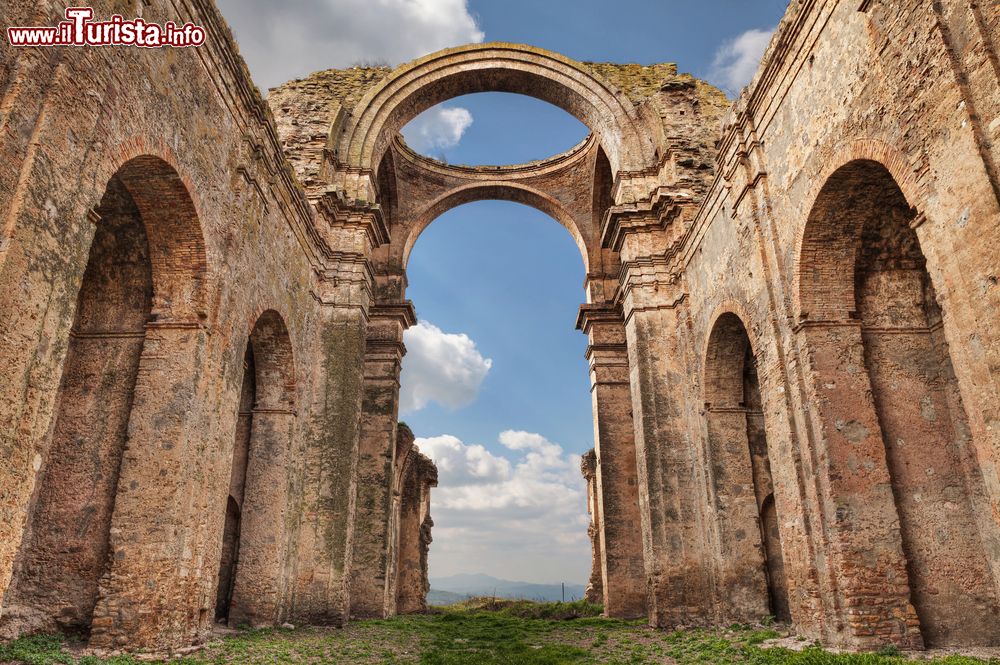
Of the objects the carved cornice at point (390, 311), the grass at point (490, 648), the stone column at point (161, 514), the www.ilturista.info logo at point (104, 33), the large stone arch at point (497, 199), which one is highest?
the large stone arch at point (497, 199)

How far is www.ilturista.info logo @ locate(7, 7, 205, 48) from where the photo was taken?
177 inches

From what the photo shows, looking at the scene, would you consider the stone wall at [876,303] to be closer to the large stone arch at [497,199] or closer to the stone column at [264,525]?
the stone column at [264,525]

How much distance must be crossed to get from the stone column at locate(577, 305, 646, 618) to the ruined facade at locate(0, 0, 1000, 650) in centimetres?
9

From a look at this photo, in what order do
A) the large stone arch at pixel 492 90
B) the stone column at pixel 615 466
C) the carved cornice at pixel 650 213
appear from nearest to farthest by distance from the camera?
the carved cornice at pixel 650 213, the stone column at pixel 615 466, the large stone arch at pixel 492 90

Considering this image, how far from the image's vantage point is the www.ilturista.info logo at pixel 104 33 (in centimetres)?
451

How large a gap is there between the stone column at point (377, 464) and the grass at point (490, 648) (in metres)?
0.70

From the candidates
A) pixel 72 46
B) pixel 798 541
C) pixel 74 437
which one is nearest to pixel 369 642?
pixel 74 437

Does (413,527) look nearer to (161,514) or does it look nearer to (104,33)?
(161,514)

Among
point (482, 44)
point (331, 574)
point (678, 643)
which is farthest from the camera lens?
point (482, 44)

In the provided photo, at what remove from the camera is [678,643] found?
28.8ft

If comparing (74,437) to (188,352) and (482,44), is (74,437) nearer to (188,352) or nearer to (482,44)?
(188,352)

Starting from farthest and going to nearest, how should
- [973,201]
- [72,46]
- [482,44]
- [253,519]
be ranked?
[482,44] → [253,519] → [72,46] → [973,201]

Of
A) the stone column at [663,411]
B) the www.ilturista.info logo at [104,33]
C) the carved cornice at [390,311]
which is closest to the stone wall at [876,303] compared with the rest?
the stone column at [663,411]

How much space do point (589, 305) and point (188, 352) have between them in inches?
437
